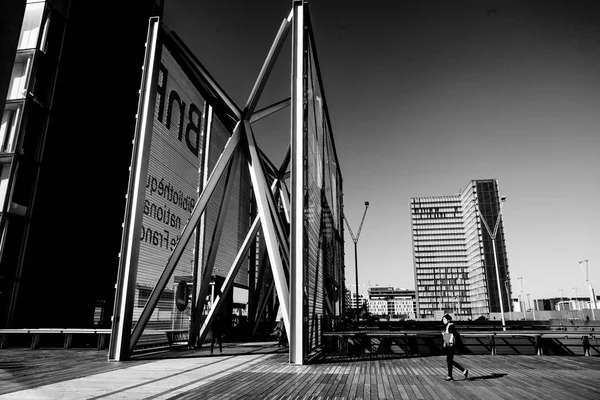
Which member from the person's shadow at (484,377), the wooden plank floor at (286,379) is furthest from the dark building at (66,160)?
the person's shadow at (484,377)

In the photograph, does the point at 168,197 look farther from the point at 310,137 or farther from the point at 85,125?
the point at 85,125

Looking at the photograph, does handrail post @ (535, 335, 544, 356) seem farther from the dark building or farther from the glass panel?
the glass panel

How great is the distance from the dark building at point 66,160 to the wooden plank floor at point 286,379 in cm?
833

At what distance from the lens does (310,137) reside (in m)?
15.0

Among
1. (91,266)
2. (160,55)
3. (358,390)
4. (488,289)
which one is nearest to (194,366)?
(358,390)

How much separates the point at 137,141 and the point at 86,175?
13.0 metres

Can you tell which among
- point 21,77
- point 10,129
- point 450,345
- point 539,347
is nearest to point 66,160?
point 10,129

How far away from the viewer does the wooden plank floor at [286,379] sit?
7.52 metres

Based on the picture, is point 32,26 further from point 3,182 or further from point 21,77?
point 3,182

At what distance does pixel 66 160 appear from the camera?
915 inches

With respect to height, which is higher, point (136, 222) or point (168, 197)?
point (168, 197)

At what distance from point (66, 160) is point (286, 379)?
2006 centimetres

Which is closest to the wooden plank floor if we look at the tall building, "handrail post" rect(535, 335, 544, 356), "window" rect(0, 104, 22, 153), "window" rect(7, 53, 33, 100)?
"handrail post" rect(535, 335, 544, 356)

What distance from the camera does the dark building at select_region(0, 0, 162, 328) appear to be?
20062mm
